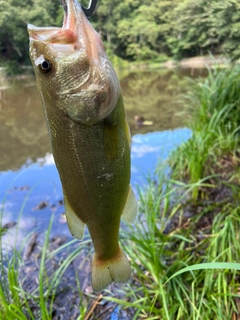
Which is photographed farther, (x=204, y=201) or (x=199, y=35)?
(x=199, y=35)

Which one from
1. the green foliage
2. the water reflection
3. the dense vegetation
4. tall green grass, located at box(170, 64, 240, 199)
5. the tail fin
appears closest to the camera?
the tail fin

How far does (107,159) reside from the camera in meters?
0.78

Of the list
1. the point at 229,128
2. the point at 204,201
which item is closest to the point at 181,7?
the point at 229,128

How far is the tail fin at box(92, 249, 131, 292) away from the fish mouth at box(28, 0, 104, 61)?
0.61 metres

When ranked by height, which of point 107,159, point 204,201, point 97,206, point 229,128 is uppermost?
point 107,159

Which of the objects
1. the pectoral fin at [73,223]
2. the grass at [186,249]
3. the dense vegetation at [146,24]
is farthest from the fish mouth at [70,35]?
the dense vegetation at [146,24]

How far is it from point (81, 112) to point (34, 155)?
379 cm

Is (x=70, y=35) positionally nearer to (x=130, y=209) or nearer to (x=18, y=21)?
(x=130, y=209)

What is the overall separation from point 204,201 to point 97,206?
6.76ft

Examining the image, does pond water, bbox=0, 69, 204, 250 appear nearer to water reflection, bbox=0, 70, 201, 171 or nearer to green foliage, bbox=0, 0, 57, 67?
water reflection, bbox=0, 70, 201, 171

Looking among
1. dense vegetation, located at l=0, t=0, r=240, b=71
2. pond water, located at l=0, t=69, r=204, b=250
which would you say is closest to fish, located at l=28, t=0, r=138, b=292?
dense vegetation, located at l=0, t=0, r=240, b=71

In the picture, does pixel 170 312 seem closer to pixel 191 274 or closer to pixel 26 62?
pixel 191 274

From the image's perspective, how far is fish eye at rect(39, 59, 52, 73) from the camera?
69cm

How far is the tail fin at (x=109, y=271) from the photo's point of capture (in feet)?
3.13
